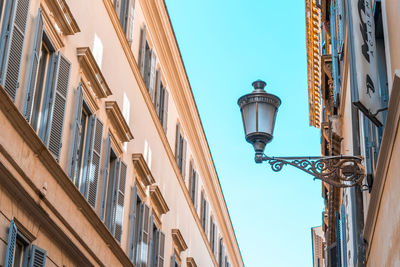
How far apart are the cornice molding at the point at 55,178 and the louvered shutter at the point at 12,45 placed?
0.82ft

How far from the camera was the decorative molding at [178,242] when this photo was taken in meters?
21.4

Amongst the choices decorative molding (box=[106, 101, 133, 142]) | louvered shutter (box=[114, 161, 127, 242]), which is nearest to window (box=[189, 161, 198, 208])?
decorative molding (box=[106, 101, 133, 142])

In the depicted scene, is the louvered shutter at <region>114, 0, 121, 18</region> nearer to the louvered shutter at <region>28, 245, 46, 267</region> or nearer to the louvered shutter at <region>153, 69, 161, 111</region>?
the louvered shutter at <region>153, 69, 161, 111</region>

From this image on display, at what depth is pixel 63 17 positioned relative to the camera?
11.5 m

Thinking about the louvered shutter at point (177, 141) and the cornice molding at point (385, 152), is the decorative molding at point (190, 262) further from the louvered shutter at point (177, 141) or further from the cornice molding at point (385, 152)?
the cornice molding at point (385, 152)

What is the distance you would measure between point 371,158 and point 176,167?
13.5 metres

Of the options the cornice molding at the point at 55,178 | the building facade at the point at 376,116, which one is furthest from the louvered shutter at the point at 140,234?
the building facade at the point at 376,116

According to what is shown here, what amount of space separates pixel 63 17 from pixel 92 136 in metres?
2.49

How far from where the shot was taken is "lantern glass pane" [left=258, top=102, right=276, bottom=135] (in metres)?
9.44

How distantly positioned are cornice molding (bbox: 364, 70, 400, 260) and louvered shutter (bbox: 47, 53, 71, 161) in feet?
15.3

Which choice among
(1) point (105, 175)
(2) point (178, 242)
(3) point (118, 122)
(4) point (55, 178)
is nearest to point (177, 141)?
(2) point (178, 242)

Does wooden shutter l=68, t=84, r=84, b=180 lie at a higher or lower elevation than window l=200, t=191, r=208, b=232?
lower

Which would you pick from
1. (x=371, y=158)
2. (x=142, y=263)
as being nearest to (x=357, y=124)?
(x=371, y=158)

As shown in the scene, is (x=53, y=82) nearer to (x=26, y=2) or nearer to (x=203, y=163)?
(x=26, y=2)
